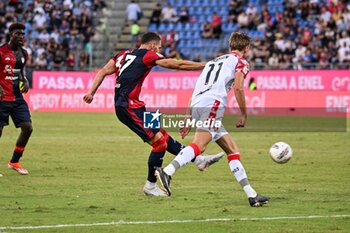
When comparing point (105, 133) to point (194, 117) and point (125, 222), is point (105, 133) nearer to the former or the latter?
point (194, 117)

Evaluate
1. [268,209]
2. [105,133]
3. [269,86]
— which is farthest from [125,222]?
[269,86]

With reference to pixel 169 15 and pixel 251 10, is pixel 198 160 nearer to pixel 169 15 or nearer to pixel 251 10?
pixel 251 10

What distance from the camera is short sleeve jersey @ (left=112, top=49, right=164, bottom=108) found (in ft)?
43.3

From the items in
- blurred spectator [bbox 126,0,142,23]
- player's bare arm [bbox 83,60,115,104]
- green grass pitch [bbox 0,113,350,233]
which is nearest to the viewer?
green grass pitch [bbox 0,113,350,233]

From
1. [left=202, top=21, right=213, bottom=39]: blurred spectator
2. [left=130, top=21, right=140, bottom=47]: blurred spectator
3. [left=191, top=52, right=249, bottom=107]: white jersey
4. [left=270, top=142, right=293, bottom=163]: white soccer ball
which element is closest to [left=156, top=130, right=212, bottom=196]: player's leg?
[left=191, top=52, right=249, bottom=107]: white jersey

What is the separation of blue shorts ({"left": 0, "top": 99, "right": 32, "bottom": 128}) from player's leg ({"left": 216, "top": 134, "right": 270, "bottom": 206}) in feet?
17.9

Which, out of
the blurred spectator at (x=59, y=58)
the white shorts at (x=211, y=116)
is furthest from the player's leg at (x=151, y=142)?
the blurred spectator at (x=59, y=58)

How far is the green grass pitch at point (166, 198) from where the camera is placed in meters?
10.4

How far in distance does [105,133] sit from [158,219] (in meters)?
17.0

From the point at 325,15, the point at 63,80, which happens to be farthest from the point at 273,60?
the point at 63,80

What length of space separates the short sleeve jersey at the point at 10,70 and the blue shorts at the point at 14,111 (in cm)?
9

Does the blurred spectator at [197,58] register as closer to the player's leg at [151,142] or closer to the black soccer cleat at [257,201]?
the player's leg at [151,142]

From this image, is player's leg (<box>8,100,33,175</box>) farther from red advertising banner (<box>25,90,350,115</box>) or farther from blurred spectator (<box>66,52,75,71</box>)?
blurred spectator (<box>66,52,75,71</box>)

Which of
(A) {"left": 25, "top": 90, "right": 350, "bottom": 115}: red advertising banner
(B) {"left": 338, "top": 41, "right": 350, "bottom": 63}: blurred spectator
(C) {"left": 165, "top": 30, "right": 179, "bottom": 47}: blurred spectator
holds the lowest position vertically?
(A) {"left": 25, "top": 90, "right": 350, "bottom": 115}: red advertising banner
